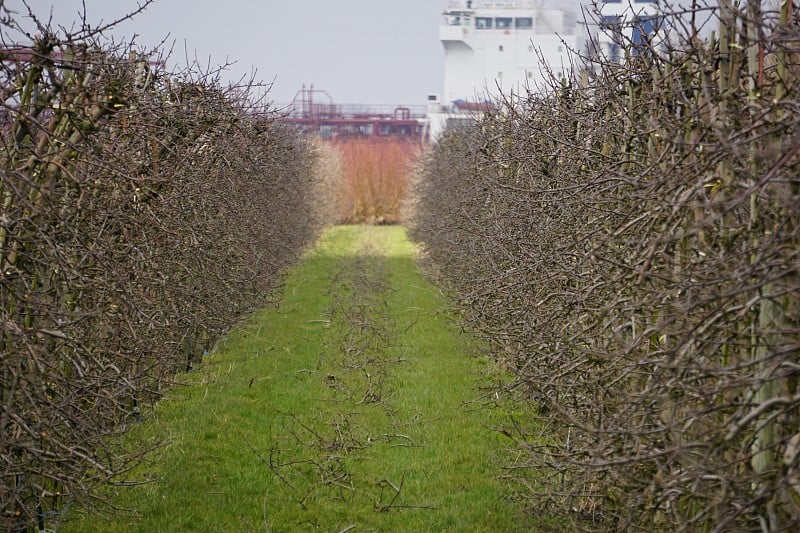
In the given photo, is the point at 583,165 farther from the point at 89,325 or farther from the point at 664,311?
the point at 89,325

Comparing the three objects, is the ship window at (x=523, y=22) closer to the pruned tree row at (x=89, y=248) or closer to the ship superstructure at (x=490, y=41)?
the ship superstructure at (x=490, y=41)

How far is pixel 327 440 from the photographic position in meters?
8.84

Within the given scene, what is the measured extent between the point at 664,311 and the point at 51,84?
313 centimetres

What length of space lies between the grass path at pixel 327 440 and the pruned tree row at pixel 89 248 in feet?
1.57

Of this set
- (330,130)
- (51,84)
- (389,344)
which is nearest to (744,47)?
(51,84)

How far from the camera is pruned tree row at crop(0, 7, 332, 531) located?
479 centimetres

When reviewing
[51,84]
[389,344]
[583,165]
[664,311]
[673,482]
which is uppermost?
[51,84]

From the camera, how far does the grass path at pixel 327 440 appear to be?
7.08 metres

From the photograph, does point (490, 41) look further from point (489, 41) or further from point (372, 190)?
point (372, 190)

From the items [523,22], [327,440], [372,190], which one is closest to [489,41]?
[523,22]

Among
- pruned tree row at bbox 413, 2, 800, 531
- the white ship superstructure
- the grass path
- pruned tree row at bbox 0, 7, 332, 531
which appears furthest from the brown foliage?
pruned tree row at bbox 413, 2, 800, 531

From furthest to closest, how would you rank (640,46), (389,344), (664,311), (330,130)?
(330,130)
(389,344)
(640,46)
(664,311)

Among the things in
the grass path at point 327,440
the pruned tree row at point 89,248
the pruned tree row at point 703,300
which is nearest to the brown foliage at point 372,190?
the grass path at point 327,440

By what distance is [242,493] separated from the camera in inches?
295
